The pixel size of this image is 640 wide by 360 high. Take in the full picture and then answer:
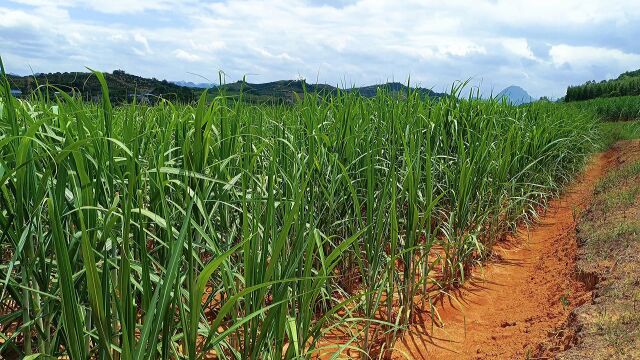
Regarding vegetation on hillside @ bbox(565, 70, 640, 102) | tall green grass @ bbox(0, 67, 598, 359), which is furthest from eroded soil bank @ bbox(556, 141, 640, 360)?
vegetation on hillside @ bbox(565, 70, 640, 102)

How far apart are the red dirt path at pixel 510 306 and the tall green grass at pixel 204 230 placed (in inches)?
5.5

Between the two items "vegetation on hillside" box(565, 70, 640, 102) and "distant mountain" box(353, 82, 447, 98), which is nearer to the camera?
"distant mountain" box(353, 82, 447, 98)

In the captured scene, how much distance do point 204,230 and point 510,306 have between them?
1.95 metres

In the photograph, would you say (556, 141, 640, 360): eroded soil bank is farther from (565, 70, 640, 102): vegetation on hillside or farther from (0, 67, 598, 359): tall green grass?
(565, 70, 640, 102): vegetation on hillside

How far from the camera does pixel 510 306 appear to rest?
9.27 ft

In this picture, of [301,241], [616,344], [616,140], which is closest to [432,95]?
[616,344]

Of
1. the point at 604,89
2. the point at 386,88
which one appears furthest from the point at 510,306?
the point at 604,89

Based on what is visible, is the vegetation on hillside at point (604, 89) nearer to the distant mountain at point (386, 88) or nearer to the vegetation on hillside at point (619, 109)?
the vegetation on hillside at point (619, 109)

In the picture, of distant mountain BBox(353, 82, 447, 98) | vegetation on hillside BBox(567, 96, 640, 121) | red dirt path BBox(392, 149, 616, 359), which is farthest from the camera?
vegetation on hillside BBox(567, 96, 640, 121)

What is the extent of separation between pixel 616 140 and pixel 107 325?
12719 mm

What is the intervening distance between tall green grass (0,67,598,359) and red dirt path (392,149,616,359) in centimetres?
14

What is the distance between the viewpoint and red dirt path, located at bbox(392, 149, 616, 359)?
227 centimetres

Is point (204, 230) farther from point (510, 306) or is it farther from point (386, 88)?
point (386, 88)

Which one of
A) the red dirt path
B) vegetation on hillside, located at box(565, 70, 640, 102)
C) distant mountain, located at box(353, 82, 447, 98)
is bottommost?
the red dirt path
